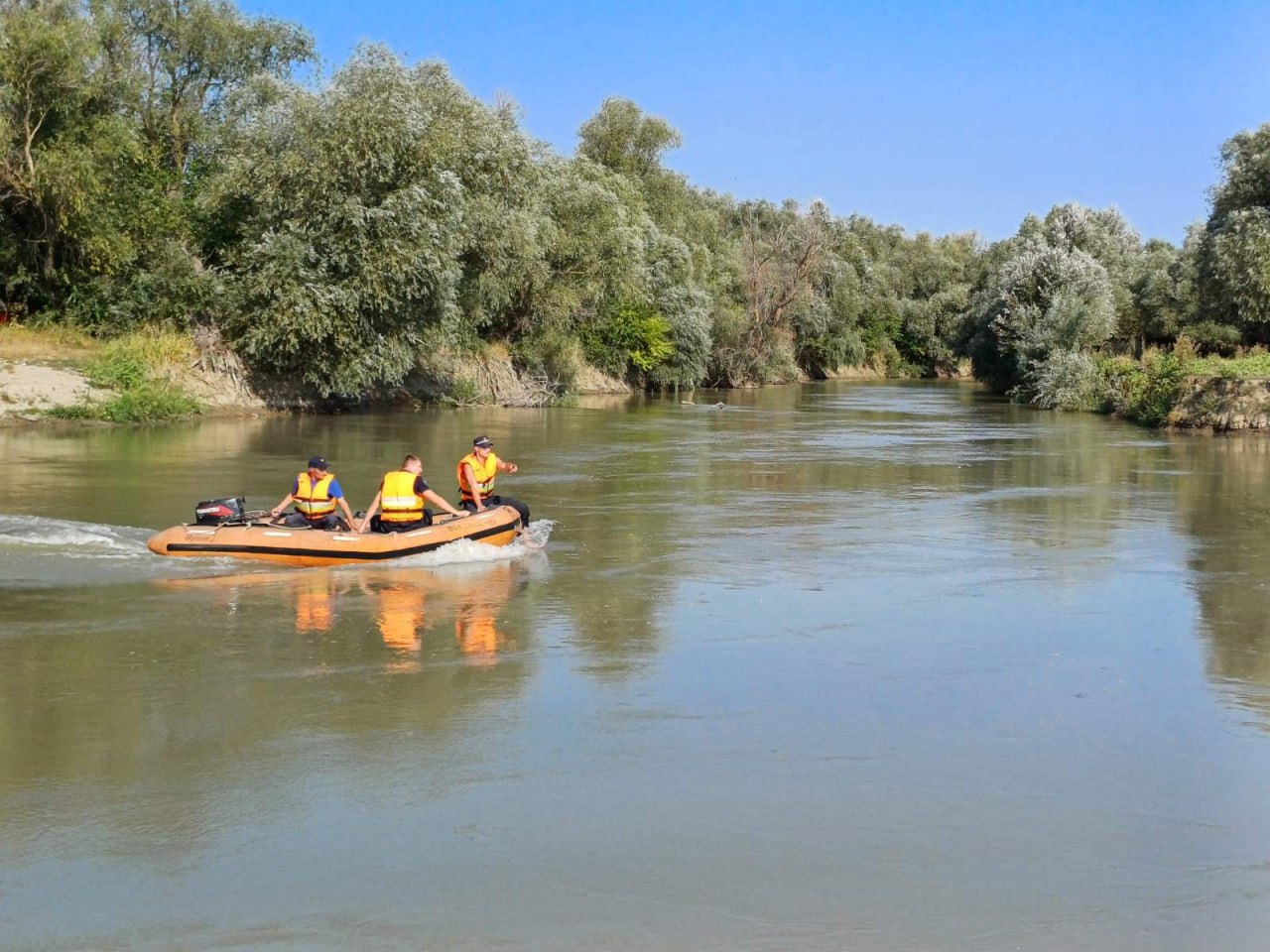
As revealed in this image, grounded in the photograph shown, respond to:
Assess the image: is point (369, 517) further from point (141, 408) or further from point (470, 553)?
point (141, 408)

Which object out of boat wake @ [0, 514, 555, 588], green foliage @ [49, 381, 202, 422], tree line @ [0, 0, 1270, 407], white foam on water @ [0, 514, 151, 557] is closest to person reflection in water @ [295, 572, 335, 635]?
boat wake @ [0, 514, 555, 588]

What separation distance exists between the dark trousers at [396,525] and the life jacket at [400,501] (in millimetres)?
43

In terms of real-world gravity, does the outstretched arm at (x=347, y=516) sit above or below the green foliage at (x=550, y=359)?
below

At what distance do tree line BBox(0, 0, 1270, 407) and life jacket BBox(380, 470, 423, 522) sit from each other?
22.1 m

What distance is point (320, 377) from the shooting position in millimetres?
37781

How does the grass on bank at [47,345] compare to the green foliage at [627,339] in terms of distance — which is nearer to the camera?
the grass on bank at [47,345]

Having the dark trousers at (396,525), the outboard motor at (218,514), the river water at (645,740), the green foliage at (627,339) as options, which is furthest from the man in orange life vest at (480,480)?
the green foliage at (627,339)

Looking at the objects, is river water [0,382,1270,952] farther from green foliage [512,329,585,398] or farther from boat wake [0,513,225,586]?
green foliage [512,329,585,398]

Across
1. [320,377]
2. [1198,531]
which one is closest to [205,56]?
[320,377]

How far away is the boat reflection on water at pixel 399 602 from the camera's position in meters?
10.6

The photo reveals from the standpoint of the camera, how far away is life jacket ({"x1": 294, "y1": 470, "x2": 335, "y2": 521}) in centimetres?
1411

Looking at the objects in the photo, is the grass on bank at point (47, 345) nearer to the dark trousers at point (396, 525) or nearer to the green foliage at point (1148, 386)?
the dark trousers at point (396, 525)

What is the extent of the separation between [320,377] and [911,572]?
26.4 meters

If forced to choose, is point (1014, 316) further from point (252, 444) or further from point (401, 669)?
point (401, 669)
